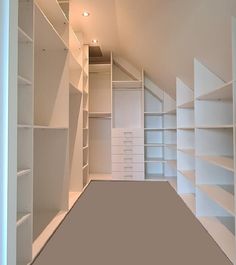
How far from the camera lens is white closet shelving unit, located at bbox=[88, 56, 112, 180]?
5172 millimetres

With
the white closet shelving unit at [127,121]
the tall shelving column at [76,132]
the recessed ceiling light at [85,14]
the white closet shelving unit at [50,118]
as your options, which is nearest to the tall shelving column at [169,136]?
the white closet shelving unit at [127,121]

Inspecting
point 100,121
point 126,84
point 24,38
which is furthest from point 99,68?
point 24,38

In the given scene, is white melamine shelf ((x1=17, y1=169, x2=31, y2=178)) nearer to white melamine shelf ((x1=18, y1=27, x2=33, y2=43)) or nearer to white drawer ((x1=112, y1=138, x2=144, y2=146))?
white melamine shelf ((x1=18, y1=27, x2=33, y2=43))

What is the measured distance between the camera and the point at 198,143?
2834mm

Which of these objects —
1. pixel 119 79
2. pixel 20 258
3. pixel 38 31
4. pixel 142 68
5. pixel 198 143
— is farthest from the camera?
pixel 119 79

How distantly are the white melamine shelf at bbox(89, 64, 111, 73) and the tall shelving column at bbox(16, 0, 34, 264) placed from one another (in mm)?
3207

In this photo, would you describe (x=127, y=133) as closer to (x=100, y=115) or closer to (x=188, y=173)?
(x=100, y=115)

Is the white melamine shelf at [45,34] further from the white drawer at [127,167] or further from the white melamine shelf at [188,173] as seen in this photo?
the white drawer at [127,167]

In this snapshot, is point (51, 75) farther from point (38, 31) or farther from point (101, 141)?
point (101, 141)

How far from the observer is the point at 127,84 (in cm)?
517

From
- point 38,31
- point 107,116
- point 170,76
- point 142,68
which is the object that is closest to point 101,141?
point 107,116

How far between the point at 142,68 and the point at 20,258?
12.7 feet

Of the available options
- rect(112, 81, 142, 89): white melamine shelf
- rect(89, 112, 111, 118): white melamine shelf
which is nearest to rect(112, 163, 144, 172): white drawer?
rect(89, 112, 111, 118): white melamine shelf

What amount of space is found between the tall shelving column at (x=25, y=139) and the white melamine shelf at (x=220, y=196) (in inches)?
56.9
